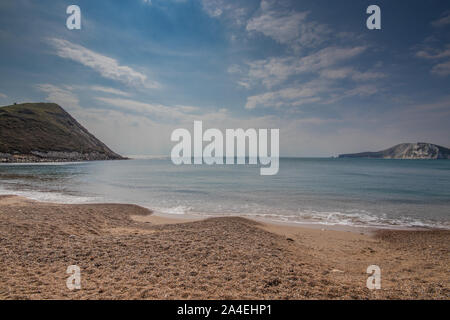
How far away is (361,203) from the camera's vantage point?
64.0ft

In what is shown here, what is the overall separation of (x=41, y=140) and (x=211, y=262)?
5544 inches

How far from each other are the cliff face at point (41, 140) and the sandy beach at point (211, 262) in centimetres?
10486

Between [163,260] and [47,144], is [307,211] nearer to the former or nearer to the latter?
[163,260]

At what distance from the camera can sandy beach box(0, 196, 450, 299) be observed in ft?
15.8

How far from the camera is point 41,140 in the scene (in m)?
108

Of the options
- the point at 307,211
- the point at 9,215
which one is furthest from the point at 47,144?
the point at 307,211

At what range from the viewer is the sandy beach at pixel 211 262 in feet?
15.8

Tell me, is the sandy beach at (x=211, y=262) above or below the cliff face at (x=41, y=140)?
below

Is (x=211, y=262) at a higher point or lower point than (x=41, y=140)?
lower

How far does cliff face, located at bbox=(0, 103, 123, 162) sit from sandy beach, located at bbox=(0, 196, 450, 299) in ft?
344

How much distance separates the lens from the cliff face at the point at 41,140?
89562 mm

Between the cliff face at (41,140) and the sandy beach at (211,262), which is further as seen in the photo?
the cliff face at (41,140)
